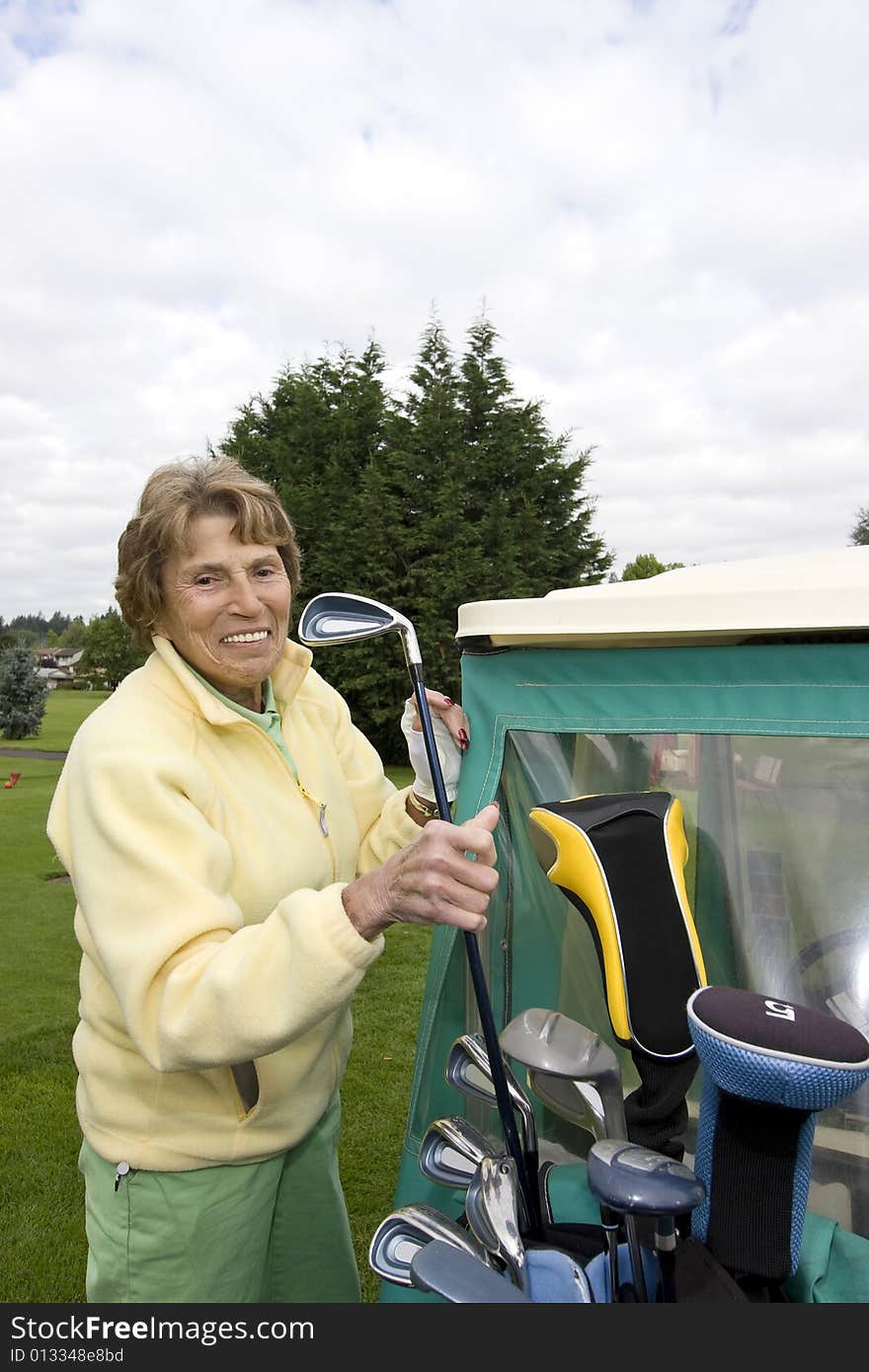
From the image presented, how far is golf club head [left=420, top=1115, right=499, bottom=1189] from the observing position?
149 cm

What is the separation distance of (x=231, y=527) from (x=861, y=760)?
→ 1.13 meters

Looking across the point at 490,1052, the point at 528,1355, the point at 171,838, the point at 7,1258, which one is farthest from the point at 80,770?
the point at 7,1258

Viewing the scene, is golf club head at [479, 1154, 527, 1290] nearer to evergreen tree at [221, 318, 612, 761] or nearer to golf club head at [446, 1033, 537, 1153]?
golf club head at [446, 1033, 537, 1153]

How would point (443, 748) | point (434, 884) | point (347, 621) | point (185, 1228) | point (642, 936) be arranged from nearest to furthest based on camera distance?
point (434, 884)
point (642, 936)
point (185, 1228)
point (347, 621)
point (443, 748)

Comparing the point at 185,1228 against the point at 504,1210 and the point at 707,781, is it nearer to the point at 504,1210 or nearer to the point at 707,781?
the point at 504,1210

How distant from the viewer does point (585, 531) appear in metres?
15.2

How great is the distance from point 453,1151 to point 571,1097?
216mm

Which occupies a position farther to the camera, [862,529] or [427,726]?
[862,529]

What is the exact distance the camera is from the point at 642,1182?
1.07m

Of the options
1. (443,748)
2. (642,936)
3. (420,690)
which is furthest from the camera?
(443,748)

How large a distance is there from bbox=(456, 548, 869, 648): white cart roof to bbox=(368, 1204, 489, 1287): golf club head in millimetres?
907

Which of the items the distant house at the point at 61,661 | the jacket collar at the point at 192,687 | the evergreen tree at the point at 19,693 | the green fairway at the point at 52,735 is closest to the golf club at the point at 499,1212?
the jacket collar at the point at 192,687

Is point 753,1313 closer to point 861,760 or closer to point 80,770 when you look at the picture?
point 861,760

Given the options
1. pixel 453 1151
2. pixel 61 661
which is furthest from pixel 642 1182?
pixel 61 661
